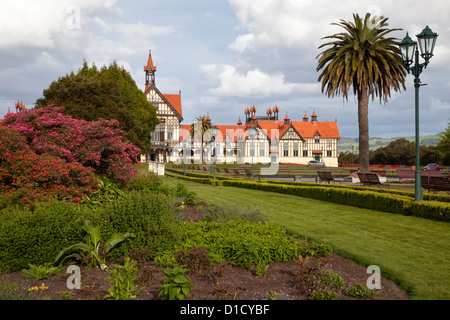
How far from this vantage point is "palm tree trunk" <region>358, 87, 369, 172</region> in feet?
82.5

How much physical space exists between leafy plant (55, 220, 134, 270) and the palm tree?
21.2 meters

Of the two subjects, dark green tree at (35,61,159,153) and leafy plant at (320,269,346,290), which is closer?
leafy plant at (320,269,346,290)

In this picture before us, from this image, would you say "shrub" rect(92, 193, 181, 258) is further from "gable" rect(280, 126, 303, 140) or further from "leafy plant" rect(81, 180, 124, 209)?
"gable" rect(280, 126, 303, 140)

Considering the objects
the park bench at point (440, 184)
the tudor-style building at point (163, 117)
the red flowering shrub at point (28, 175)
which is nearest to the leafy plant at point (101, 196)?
the red flowering shrub at point (28, 175)

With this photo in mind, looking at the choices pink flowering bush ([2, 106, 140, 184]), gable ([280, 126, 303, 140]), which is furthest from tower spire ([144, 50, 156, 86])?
pink flowering bush ([2, 106, 140, 184])

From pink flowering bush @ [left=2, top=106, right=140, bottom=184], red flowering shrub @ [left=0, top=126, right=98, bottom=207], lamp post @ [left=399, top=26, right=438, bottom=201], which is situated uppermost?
lamp post @ [left=399, top=26, right=438, bottom=201]

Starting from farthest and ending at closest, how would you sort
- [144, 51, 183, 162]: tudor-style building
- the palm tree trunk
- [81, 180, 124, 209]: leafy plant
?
[144, 51, 183, 162]: tudor-style building < the palm tree trunk < [81, 180, 124, 209]: leafy plant

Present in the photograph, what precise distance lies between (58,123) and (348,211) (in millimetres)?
10762

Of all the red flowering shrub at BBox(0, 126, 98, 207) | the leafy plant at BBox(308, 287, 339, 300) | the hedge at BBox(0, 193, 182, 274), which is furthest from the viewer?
the red flowering shrub at BBox(0, 126, 98, 207)

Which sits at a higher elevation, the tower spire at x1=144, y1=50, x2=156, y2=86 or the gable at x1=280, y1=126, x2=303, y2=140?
the tower spire at x1=144, y1=50, x2=156, y2=86

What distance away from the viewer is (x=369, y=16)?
2481 centimetres

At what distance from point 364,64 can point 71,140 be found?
1960 centimetres
